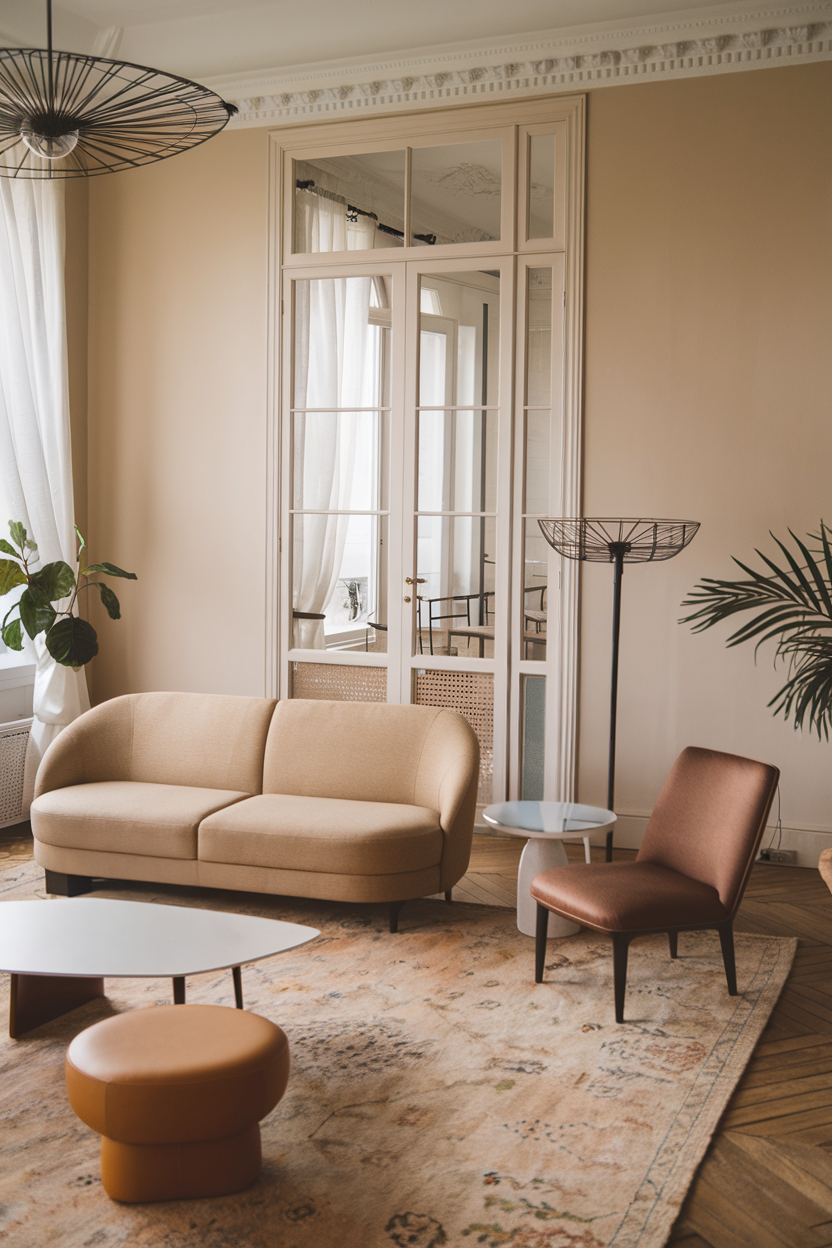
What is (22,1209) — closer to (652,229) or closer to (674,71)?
(652,229)

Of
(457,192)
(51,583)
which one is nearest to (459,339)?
(457,192)

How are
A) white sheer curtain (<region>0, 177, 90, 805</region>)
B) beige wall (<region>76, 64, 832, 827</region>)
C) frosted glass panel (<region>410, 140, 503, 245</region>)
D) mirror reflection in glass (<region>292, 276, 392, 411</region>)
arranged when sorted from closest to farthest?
beige wall (<region>76, 64, 832, 827</region>)
frosted glass panel (<region>410, 140, 503, 245</region>)
white sheer curtain (<region>0, 177, 90, 805</region>)
mirror reflection in glass (<region>292, 276, 392, 411</region>)

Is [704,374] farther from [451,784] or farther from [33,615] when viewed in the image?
[33,615]

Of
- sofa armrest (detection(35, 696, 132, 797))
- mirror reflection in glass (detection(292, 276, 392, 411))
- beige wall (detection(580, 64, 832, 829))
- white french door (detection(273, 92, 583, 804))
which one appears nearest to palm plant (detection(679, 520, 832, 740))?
beige wall (detection(580, 64, 832, 829))

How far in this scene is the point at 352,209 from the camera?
17.9 ft

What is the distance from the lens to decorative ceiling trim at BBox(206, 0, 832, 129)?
461 centimetres

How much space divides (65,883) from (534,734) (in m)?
2.28

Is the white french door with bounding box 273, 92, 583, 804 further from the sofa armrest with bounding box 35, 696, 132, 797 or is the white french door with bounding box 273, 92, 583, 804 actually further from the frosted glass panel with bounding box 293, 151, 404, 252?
the sofa armrest with bounding box 35, 696, 132, 797

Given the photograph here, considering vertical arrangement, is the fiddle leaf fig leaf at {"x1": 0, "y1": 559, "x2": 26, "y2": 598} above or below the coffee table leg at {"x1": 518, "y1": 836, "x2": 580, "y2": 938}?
above

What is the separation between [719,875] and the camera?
10.9 feet

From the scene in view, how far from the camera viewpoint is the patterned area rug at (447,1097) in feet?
7.17

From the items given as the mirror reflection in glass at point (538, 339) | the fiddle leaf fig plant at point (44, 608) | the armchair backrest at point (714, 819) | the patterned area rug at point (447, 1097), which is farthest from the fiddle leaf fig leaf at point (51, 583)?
the armchair backrest at point (714, 819)

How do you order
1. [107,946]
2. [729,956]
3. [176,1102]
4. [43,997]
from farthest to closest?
1. [729,956]
2. [43,997]
3. [107,946]
4. [176,1102]

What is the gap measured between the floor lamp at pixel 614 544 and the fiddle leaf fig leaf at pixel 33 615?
2.37 m
